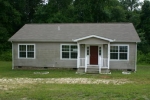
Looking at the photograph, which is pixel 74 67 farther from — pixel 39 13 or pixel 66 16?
pixel 39 13

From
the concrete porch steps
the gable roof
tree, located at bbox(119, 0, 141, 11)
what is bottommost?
the concrete porch steps

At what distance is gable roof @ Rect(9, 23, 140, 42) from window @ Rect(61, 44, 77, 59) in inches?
25.3

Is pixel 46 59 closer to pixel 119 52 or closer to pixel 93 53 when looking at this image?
pixel 93 53

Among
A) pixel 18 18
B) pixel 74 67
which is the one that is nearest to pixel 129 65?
pixel 74 67

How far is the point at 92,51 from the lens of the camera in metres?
20.7

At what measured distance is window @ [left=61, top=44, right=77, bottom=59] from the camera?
20828mm

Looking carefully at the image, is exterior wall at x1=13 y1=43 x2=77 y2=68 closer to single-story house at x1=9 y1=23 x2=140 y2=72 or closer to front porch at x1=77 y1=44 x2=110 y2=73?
single-story house at x1=9 y1=23 x2=140 y2=72

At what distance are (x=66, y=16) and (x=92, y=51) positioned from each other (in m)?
21.8

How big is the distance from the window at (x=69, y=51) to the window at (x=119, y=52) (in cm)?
323

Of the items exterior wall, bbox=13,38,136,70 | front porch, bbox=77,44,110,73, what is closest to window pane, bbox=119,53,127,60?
exterior wall, bbox=13,38,136,70

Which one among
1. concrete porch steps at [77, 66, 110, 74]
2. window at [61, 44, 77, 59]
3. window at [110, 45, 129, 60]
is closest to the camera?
concrete porch steps at [77, 66, 110, 74]

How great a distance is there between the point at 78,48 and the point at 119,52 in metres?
3.51

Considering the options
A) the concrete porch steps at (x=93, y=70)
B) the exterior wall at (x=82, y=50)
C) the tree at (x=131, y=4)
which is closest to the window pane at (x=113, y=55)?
the concrete porch steps at (x=93, y=70)

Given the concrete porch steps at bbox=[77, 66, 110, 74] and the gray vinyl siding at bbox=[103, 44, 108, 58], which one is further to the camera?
the gray vinyl siding at bbox=[103, 44, 108, 58]
